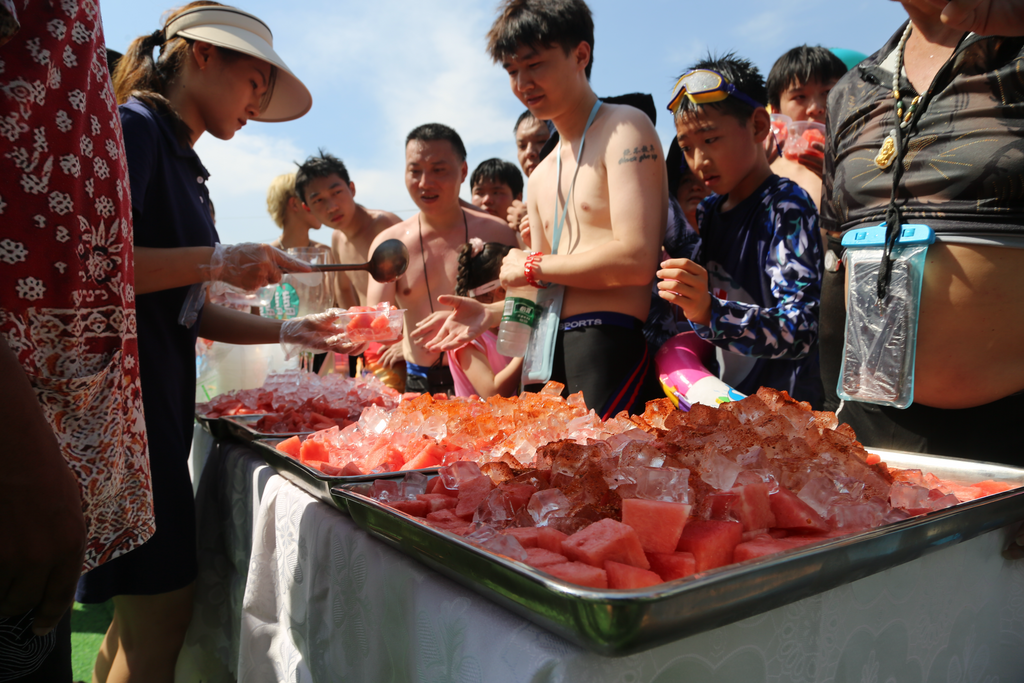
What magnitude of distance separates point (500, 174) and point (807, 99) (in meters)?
1.95

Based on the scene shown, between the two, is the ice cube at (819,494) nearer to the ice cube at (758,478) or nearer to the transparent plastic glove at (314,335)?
the ice cube at (758,478)

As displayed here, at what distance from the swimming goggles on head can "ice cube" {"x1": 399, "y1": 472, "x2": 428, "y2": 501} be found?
147 centimetres

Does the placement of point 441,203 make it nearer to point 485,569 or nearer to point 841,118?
point 841,118

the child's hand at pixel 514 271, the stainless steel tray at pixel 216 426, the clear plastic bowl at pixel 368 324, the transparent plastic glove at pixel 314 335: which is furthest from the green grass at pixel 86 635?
the child's hand at pixel 514 271

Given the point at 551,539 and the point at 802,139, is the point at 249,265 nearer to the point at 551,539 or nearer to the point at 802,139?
the point at 551,539

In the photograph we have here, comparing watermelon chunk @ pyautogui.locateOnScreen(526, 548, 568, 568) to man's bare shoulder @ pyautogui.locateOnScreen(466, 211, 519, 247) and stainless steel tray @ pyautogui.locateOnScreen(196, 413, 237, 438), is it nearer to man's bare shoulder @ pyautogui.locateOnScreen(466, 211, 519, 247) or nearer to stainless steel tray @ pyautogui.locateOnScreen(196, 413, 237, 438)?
stainless steel tray @ pyautogui.locateOnScreen(196, 413, 237, 438)

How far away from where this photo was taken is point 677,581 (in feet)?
1.44

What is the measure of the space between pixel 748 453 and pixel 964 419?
0.67m

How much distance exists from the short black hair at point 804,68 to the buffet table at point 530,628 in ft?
7.76

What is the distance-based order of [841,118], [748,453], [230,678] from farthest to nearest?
[230,678], [841,118], [748,453]

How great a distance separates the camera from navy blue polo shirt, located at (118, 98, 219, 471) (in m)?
1.43

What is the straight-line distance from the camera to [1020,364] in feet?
3.41

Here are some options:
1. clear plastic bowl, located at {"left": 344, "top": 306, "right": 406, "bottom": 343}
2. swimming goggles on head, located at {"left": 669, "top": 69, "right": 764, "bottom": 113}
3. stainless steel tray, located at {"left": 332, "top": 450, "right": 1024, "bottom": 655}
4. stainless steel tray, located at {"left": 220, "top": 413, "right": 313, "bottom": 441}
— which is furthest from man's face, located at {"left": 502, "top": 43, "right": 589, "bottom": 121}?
stainless steel tray, located at {"left": 332, "top": 450, "right": 1024, "bottom": 655}

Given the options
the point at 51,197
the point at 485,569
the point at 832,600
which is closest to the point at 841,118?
the point at 832,600
